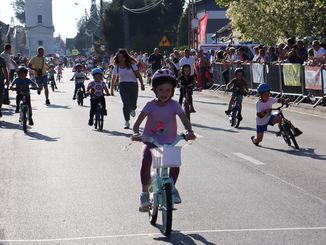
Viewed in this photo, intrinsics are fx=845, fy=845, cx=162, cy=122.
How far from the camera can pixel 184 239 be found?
7395 millimetres

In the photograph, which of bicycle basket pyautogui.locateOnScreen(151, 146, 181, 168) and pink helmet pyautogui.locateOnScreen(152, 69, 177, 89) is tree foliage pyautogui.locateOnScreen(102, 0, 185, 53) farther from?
bicycle basket pyautogui.locateOnScreen(151, 146, 181, 168)

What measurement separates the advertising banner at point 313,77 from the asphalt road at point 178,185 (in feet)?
16.5

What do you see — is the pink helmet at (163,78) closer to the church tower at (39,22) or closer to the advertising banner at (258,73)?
the advertising banner at (258,73)

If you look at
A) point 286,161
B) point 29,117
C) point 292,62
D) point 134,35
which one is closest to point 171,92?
point 286,161

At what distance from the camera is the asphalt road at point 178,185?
7602mm

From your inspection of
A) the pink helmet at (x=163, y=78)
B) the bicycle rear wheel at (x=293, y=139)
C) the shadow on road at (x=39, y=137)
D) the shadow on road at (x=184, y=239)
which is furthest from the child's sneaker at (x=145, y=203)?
the shadow on road at (x=39, y=137)

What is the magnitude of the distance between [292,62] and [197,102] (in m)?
4.80

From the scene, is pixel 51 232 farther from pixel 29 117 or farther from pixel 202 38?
pixel 202 38

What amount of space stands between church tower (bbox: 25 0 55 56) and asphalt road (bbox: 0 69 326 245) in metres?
165

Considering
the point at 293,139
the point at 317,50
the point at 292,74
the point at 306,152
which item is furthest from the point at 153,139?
the point at 292,74

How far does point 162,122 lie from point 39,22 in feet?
581

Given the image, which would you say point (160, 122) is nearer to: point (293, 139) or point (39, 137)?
point (293, 139)

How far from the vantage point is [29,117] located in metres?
18.6

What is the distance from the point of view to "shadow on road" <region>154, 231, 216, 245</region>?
725 centimetres
